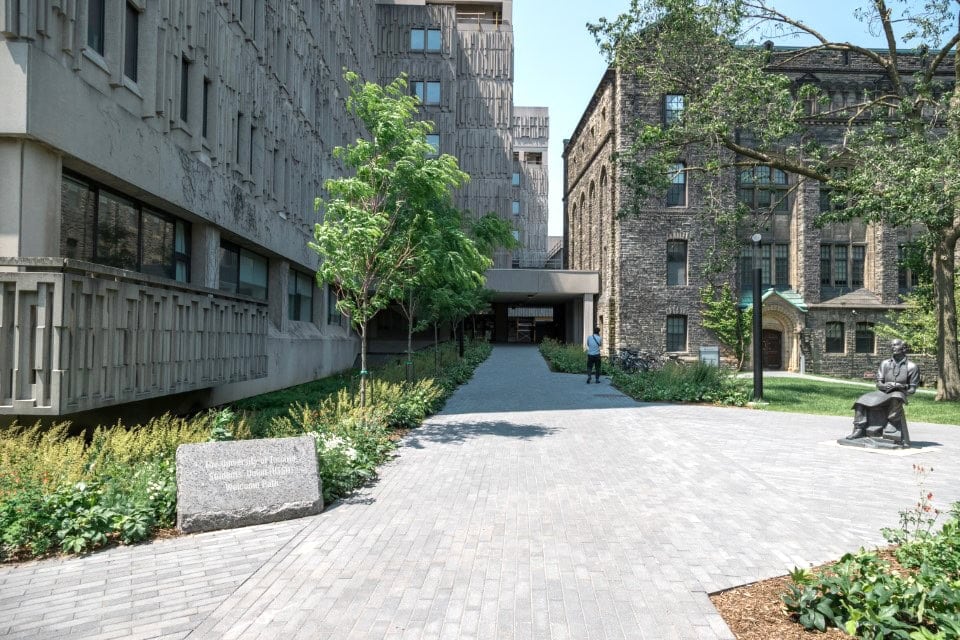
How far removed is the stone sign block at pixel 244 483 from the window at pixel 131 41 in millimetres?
7767

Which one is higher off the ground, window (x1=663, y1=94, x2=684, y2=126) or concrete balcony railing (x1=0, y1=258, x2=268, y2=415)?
window (x1=663, y1=94, x2=684, y2=126)

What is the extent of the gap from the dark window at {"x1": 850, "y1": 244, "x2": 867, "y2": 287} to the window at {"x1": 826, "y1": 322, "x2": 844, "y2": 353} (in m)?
2.83

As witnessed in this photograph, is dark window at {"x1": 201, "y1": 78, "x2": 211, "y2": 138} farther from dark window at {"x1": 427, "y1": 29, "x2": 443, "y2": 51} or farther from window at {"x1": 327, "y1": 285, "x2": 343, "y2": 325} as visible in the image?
dark window at {"x1": 427, "y1": 29, "x2": 443, "y2": 51}

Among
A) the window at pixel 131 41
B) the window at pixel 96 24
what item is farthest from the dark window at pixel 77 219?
the window at pixel 131 41

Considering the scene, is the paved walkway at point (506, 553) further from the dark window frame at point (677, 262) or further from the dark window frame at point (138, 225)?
the dark window frame at point (677, 262)

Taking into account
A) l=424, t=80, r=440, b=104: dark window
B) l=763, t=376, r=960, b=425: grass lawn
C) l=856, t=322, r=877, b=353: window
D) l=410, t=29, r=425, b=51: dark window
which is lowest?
l=763, t=376, r=960, b=425: grass lawn

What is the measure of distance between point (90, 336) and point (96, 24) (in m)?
5.29

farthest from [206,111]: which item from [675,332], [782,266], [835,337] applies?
[835,337]

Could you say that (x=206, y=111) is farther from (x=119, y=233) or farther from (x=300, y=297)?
(x=300, y=297)

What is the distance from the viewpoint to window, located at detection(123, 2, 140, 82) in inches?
411

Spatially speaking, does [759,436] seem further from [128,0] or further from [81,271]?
[128,0]

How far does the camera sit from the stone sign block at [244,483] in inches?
228

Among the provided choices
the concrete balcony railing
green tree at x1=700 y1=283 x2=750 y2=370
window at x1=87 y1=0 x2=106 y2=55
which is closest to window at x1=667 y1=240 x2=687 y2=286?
green tree at x1=700 y1=283 x2=750 y2=370

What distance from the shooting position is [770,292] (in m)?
30.6
